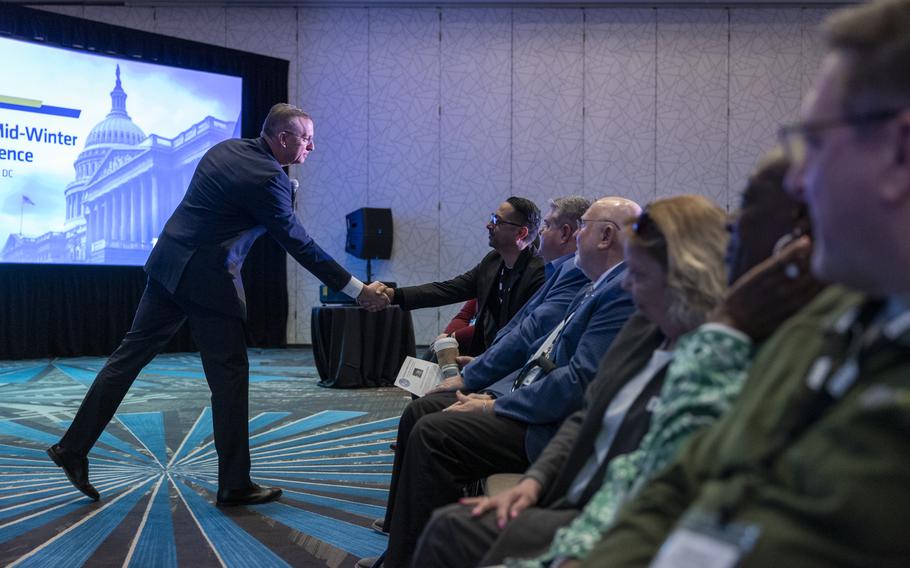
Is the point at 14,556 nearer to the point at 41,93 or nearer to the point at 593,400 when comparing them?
the point at 593,400

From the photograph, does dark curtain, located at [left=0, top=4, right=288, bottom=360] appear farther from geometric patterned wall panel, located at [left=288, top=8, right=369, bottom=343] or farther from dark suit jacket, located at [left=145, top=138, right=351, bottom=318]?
dark suit jacket, located at [left=145, top=138, right=351, bottom=318]

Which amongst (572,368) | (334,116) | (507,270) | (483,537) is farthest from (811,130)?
(334,116)

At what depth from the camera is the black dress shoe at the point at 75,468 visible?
9.86 ft

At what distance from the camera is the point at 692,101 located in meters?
8.93

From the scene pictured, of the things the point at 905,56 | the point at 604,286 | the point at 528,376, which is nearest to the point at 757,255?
the point at 905,56

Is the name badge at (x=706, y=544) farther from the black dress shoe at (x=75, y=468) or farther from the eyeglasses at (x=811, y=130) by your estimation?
the black dress shoe at (x=75, y=468)

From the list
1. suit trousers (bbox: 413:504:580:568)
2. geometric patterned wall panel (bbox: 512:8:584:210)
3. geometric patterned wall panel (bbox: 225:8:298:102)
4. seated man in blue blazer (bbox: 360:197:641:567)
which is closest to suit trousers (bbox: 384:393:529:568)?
seated man in blue blazer (bbox: 360:197:641:567)

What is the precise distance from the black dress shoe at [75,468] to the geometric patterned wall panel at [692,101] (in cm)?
713

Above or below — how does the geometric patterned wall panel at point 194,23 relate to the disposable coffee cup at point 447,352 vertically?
above

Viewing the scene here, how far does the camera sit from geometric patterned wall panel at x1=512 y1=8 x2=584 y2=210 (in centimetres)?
888

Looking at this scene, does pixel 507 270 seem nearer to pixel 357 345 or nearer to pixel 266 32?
pixel 357 345

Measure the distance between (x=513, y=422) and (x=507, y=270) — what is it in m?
1.50

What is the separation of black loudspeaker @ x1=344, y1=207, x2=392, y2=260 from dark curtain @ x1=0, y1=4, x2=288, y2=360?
3.09 feet

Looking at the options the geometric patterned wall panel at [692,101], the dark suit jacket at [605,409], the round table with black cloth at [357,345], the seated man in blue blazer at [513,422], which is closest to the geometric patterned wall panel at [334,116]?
the round table with black cloth at [357,345]
